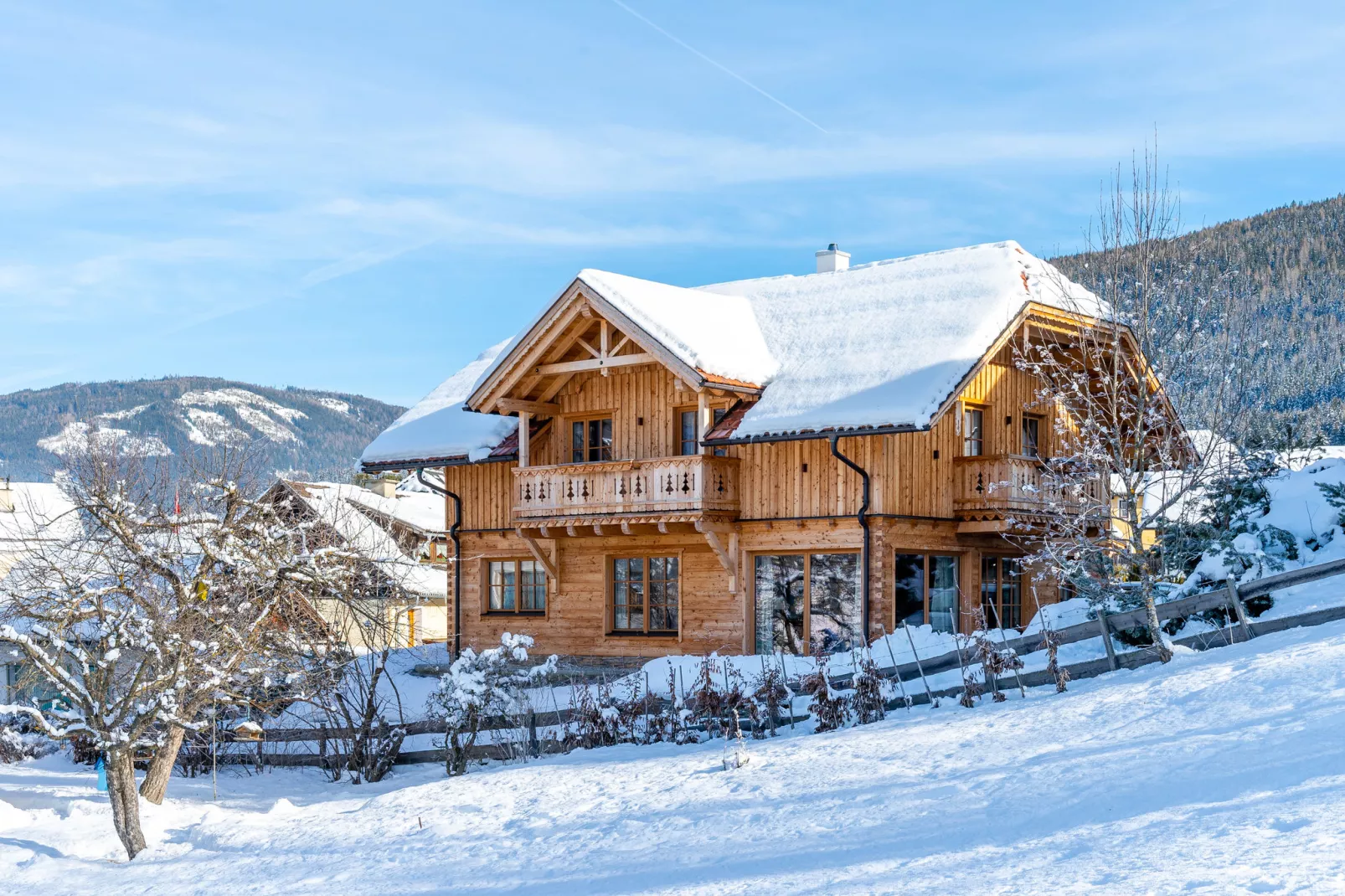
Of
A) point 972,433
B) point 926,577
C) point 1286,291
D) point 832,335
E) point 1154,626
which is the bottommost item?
point 1154,626

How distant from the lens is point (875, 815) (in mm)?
11906

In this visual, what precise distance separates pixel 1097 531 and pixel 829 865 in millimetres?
14605

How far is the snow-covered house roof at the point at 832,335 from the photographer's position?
918 inches

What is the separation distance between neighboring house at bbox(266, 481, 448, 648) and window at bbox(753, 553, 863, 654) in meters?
6.03

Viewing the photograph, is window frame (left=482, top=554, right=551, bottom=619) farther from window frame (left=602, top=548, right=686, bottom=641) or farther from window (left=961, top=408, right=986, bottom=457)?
window (left=961, top=408, right=986, bottom=457)

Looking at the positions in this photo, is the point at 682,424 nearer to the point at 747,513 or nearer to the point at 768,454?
the point at 768,454

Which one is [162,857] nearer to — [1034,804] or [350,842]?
[350,842]

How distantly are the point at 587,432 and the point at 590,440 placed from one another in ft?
0.57

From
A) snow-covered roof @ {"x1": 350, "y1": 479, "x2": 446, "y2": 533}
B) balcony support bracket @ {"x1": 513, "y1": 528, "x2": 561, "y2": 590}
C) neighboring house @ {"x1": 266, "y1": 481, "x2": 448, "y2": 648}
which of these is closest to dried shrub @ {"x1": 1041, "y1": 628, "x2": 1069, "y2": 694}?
neighboring house @ {"x1": 266, "y1": 481, "x2": 448, "y2": 648}

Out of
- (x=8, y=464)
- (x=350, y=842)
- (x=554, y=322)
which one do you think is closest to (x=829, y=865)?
(x=350, y=842)

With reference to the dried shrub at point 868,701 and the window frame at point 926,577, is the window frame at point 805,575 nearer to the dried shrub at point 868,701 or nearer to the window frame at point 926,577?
the window frame at point 926,577

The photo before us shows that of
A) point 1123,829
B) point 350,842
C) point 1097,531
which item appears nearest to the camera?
point 1123,829

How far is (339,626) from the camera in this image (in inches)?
802

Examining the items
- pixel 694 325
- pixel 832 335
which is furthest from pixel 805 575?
pixel 694 325
